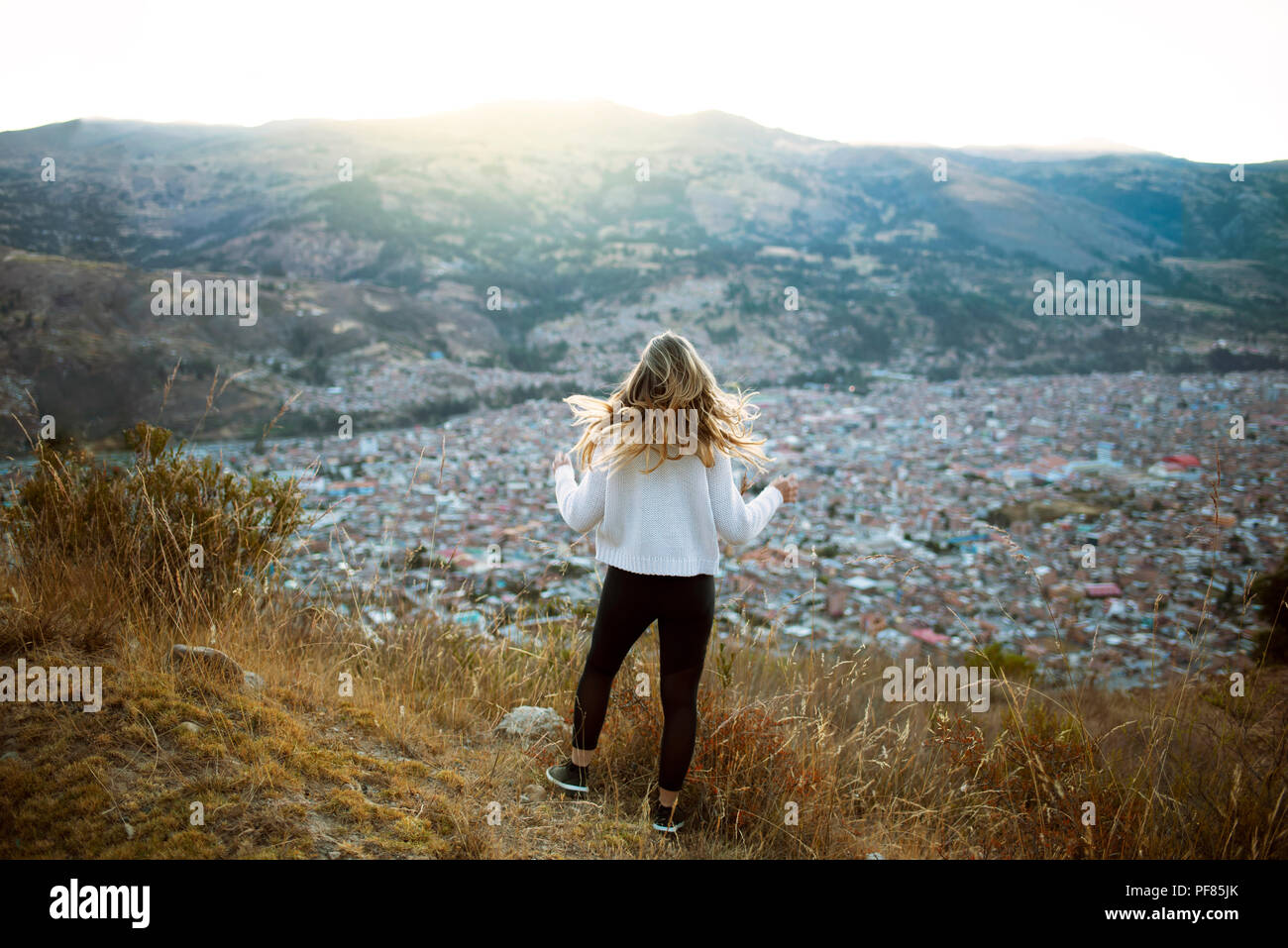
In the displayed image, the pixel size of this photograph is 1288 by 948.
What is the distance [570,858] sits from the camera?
202cm

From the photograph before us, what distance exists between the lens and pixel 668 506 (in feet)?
6.80

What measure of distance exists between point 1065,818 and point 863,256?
39.6m

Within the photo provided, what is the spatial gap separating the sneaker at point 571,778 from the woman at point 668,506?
311mm

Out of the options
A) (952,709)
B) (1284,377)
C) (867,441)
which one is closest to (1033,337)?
(1284,377)

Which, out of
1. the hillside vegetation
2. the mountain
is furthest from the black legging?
the mountain

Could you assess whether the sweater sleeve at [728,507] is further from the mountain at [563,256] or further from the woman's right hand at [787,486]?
the mountain at [563,256]

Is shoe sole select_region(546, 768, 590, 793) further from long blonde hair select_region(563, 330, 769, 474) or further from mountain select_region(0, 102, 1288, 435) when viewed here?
mountain select_region(0, 102, 1288, 435)

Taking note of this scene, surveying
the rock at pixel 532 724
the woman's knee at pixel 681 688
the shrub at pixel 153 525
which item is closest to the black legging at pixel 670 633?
the woman's knee at pixel 681 688

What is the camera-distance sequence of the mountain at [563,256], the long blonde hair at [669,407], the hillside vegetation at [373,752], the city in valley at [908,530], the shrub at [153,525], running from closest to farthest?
1. the hillside vegetation at [373,752]
2. the long blonde hair at [669,407]
3. the shrub at [153,525]
4. the city in valley at [908,530]
5. the mountain at [563,256]

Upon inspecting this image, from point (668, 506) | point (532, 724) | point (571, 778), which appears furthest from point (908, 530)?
point (668, 506)

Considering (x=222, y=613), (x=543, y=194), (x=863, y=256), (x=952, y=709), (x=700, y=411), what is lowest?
(x=952, y=709)

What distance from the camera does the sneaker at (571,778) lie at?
2359 mm
